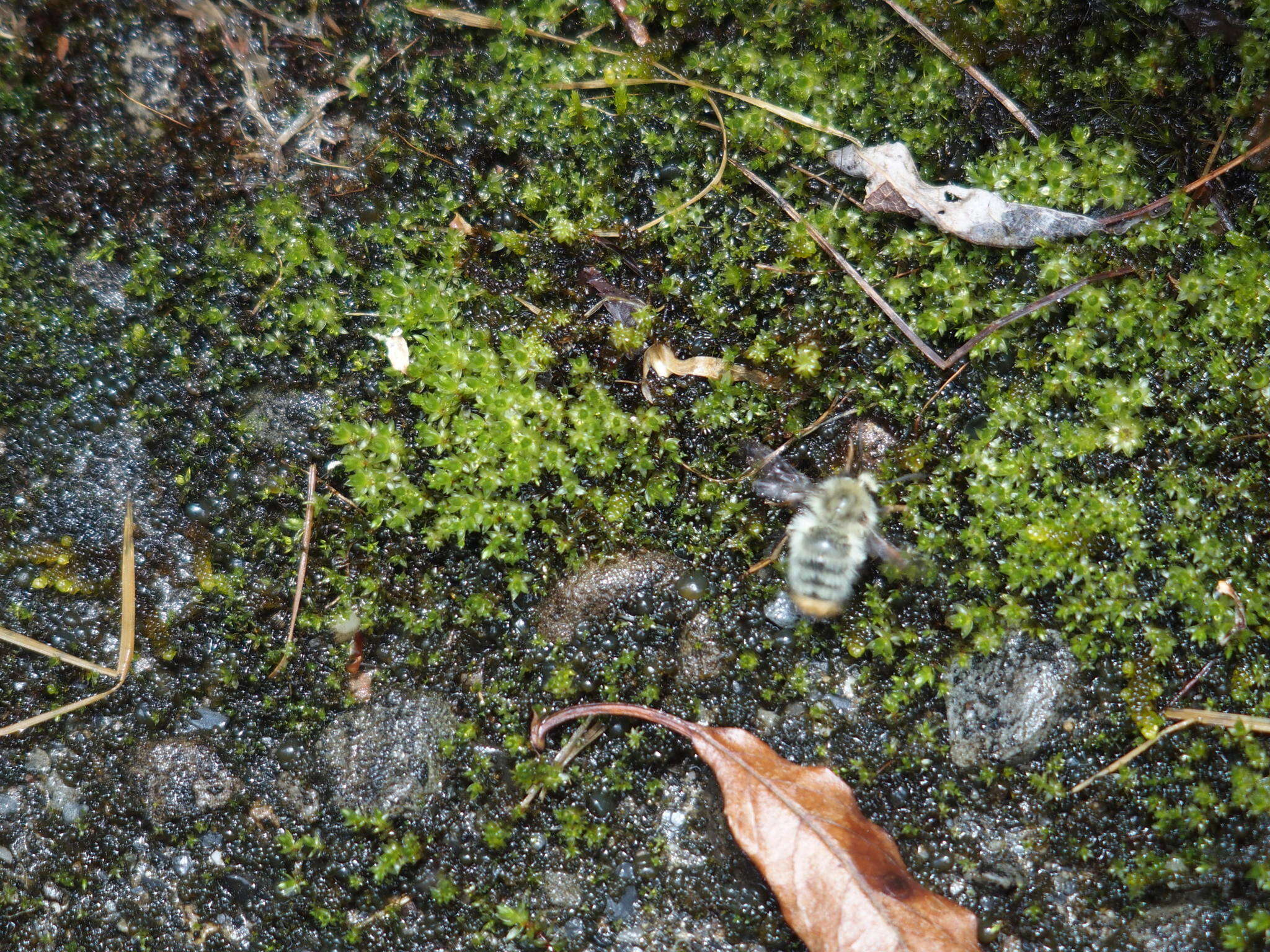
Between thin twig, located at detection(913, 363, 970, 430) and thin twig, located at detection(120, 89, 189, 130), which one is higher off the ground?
thin twig, located at detection(120, 89, 189, 130)

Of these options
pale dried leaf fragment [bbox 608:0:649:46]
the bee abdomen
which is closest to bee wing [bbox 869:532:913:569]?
the bee abdomen

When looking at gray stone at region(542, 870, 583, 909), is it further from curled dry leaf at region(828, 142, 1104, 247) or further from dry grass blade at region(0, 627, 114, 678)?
curled dry leaf at region(828, 142, 1104, 247)

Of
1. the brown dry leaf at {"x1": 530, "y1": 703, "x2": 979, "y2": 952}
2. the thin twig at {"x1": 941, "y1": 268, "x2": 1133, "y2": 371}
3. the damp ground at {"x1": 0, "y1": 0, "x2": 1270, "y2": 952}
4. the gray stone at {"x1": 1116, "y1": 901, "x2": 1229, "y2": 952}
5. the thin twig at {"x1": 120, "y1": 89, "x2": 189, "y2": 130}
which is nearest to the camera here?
the brown dry leaf at {"x1": 530, "y1": 703, "x2": 979, "y2": 952}

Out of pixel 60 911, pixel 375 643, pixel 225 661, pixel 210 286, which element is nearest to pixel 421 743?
pixel 375 643

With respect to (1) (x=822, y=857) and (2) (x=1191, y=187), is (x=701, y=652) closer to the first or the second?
(1) (x=822, y=857)

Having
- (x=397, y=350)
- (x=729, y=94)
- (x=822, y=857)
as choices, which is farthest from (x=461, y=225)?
(x=822, y=857)

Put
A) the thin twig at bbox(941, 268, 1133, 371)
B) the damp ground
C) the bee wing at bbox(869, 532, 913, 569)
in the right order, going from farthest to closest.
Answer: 1. the thin twig at bbox(941, 268, 1133, 371)
2. the damp ground
3. the bee wing at bbox(869, 532, 913, 569)
